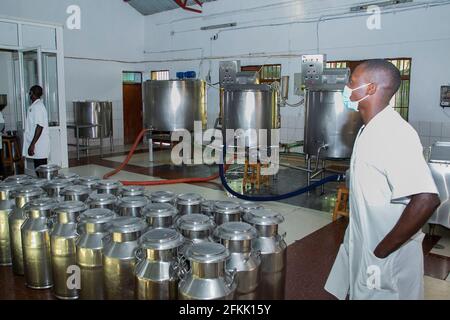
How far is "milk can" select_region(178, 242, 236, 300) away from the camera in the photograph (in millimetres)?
1607

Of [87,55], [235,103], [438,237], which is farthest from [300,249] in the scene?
[87,55]

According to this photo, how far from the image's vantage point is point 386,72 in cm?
151

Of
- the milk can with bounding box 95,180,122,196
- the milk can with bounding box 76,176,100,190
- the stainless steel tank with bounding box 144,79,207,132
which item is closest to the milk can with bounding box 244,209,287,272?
the milk can with bounding box 95,180,122,196

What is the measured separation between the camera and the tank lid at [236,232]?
1.88m

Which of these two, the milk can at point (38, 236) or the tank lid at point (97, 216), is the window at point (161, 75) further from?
the tank lid at point (97, 216)

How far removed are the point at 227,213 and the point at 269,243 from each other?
354 mm

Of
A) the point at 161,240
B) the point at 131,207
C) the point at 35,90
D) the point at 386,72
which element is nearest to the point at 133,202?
the point at 131,207

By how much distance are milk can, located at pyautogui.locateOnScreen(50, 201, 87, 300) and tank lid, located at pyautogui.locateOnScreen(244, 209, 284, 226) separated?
3.17ft

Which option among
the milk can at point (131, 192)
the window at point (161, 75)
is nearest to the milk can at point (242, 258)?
the milk can at point (131, 192)

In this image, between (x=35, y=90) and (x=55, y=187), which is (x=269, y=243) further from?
(x=35, y=90)

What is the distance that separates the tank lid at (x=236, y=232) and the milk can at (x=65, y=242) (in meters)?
0.85

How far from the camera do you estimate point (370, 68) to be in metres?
1.54

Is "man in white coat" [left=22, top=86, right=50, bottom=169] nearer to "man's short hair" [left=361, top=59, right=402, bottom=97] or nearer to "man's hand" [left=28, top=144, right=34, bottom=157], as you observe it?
"man's hand" [left=28, top=144, right=34, bottom=157]
